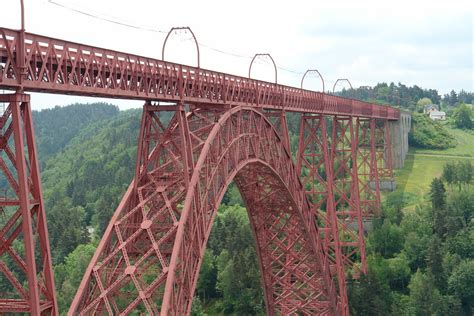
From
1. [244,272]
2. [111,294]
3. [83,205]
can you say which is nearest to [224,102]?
[111,294]

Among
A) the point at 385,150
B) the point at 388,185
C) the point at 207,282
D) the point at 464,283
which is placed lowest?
the point at 207,282

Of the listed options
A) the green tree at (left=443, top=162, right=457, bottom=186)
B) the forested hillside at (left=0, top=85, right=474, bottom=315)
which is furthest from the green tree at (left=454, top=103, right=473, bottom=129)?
the green tree at (left=443, top=162, right=457, bottom=186)

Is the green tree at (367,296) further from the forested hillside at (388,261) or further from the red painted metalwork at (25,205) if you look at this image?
the red painted metalwork at (25,205)

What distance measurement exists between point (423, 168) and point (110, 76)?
73.4m

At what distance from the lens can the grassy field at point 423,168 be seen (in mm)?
77000

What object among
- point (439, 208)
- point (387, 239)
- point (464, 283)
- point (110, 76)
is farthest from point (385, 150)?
point (110, 76)

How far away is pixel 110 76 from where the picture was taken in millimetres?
17750

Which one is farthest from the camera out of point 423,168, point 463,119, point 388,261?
point 463,119

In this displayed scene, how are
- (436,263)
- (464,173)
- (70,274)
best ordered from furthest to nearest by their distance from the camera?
(464,173) → (70,274) → (436,263)

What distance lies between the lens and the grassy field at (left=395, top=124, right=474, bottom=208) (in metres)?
77.0

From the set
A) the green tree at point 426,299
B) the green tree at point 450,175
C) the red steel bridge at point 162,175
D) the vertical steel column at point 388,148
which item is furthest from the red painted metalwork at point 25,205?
the green tree at point 450,175

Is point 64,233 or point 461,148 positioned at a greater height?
point 461,148

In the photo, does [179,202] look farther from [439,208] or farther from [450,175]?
[450,175]

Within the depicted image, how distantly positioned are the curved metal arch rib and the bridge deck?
929 millimetres
